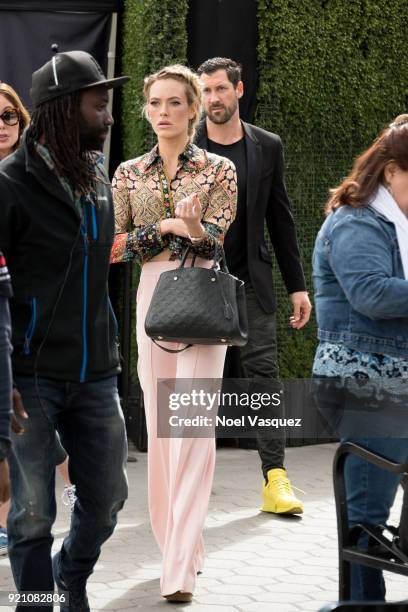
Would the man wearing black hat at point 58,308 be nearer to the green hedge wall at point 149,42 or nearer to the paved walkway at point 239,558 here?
the paved walkway at point 239,558

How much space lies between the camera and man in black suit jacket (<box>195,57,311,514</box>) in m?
7.29

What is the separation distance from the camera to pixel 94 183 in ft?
14.3

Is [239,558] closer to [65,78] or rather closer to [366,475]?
[366,475]

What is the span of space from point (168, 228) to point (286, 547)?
6.07 feet

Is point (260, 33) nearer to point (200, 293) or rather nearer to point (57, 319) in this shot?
point (200, 293)

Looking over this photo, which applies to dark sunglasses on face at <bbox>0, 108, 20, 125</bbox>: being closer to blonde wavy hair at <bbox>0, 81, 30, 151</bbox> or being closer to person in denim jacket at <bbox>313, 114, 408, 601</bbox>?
blonde wavy hair at <bbox>0, 81, 30, 151</bbox>

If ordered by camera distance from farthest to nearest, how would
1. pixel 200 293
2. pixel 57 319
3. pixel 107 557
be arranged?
1. pixel 107 557
2. pixel 200 293
3. pixel 57 319

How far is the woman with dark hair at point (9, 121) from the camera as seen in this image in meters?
6.46

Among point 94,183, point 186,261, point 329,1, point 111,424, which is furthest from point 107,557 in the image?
point 329,1

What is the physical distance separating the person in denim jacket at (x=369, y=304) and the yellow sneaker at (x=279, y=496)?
2752mm

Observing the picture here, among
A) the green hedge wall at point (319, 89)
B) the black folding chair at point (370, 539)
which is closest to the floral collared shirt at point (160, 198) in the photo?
the black folding chair at point (370, 539)

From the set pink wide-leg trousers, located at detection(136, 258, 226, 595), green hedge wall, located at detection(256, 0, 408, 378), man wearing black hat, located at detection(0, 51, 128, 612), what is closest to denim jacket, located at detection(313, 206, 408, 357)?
man wearing black hat, located at detection(0, 51, 128, 612)

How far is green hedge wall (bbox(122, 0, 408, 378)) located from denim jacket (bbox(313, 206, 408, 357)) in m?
4.64

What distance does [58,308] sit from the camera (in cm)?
416
